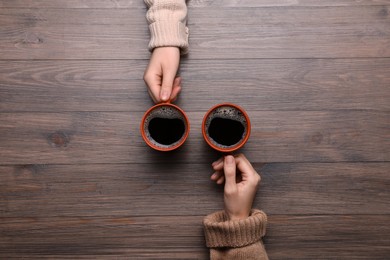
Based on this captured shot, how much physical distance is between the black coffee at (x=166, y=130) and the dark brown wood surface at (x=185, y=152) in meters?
0.11

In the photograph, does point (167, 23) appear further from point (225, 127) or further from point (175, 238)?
point (175, 238)

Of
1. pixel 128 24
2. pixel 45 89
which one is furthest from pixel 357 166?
pixel 45 89

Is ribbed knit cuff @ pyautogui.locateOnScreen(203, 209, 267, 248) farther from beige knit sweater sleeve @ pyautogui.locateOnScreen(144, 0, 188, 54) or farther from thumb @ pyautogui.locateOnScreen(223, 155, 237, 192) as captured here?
beige knit sweater sleeve @ pyautogui.locateOnScreen(144, 0, 188, 54)

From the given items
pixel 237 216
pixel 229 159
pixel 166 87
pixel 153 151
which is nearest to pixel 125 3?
pixel 166 87

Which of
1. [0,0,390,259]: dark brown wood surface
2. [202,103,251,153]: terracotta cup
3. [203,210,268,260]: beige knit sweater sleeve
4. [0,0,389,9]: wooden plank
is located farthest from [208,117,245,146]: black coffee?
[0,0,389,9]: wooden plank

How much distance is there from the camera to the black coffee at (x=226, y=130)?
1.02 meters

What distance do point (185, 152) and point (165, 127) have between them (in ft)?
0.44

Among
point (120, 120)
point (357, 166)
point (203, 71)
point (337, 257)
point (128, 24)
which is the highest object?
point (128, 24)

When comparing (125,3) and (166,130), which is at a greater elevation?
(125,3)

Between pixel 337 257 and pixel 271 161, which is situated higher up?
pixel 271 161

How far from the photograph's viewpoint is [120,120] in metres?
1.13

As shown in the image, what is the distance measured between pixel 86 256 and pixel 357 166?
78 cm

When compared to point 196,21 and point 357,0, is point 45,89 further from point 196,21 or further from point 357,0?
point 357,0

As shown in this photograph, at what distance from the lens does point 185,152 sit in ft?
3.68
